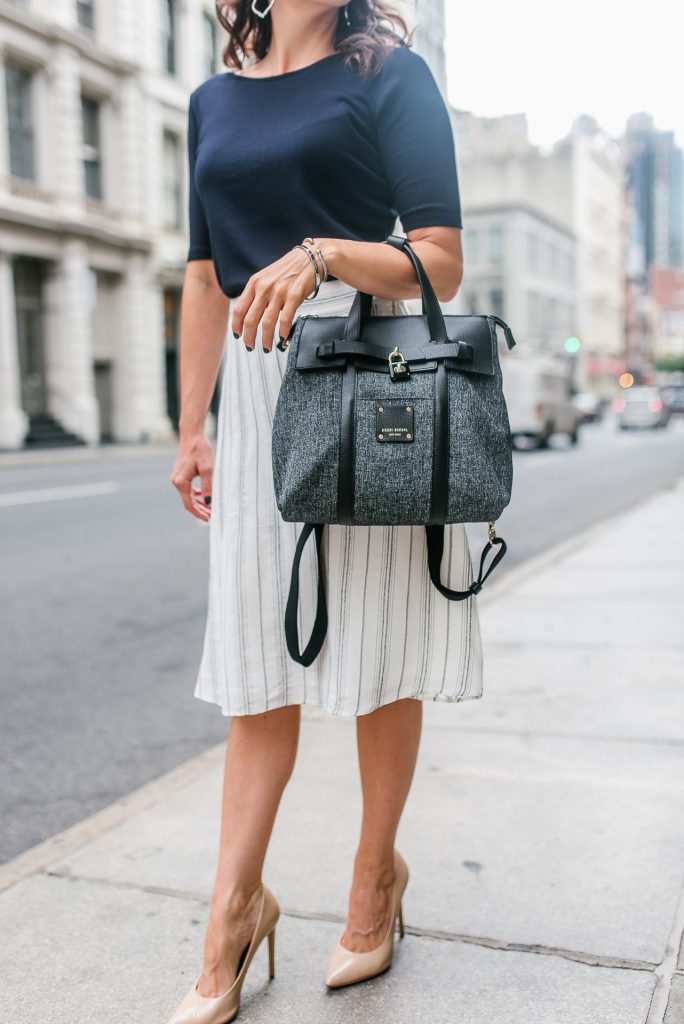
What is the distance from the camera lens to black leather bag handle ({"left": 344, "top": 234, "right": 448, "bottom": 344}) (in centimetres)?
177

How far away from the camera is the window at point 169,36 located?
2939 cm

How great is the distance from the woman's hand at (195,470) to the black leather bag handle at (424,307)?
527 millimetres

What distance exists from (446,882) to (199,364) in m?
1.31

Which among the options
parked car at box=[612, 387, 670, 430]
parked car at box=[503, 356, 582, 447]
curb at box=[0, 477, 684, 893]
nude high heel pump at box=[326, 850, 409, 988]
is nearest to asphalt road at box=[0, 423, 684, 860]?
curb at box=[0, 477, 684, 893]

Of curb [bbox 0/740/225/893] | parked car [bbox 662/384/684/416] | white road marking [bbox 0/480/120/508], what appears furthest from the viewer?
parked car [bbox 662/384/684/416]

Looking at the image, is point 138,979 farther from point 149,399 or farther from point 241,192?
point 149,399

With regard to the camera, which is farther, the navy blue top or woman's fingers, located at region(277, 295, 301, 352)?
the navy blue top

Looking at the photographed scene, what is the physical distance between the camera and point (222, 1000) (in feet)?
6.23

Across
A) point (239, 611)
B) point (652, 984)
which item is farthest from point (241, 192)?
point (652, 984)

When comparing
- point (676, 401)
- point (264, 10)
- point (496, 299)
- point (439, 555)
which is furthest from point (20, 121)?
point (496, 299)

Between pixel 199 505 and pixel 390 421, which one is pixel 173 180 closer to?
pixel 199 505

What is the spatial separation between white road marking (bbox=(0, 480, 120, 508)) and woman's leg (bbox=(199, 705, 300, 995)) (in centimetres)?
966

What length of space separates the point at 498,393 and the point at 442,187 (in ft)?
1.22

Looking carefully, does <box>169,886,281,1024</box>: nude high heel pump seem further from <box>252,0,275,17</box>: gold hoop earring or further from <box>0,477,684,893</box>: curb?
<box>252,0,275,17</box>: gold hoop earring
